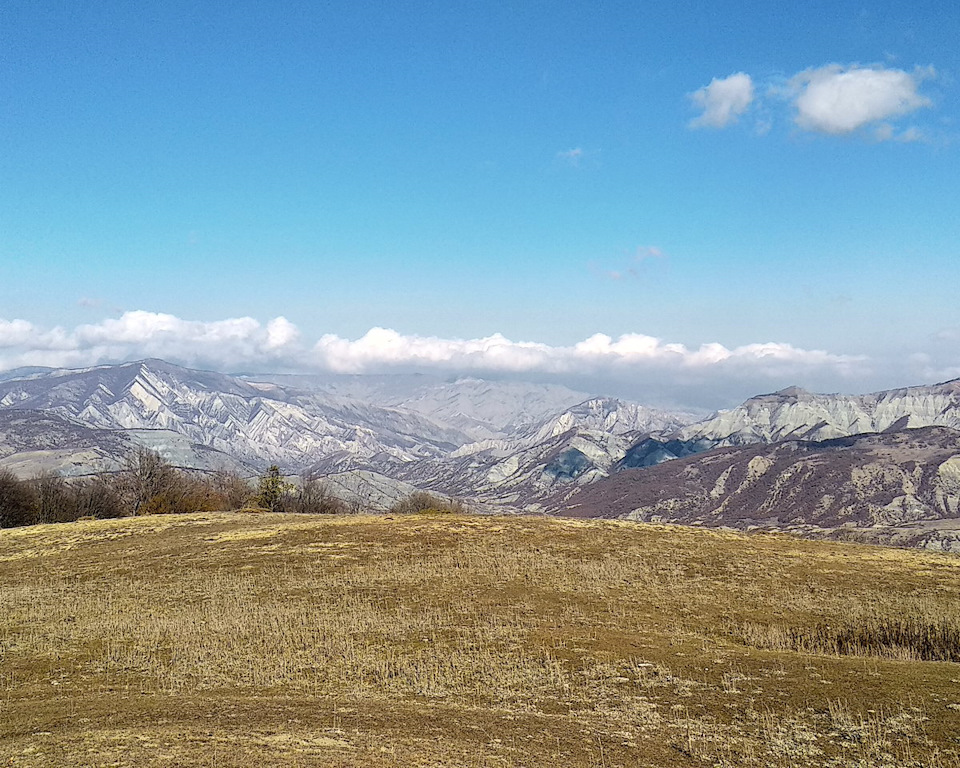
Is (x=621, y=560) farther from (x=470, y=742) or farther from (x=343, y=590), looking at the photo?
(x=470, y=742)

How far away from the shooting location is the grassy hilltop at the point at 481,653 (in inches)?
715

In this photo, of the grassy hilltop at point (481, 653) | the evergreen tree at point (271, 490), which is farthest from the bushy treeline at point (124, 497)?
the grassy hilltop at point (481, 653)

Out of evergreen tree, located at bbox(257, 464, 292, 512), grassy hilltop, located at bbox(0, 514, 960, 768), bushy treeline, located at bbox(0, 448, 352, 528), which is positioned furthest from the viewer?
evergreen tree, located at bbox(257, 464, 292, 512)

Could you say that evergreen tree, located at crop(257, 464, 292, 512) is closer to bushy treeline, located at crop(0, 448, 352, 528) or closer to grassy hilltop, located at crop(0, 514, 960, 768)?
bushy treeline, located at crop(0, 448, 352, 528)

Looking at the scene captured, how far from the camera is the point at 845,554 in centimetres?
4775

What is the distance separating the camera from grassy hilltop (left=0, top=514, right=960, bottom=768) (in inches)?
715

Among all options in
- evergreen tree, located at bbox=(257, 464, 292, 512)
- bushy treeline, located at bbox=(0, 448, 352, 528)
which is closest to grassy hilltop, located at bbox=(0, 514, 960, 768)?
bushy treeline, located at bbox=(0, 448, 352, 528)

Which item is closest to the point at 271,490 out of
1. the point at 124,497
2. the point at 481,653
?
the point at 124,497

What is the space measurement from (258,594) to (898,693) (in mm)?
30492

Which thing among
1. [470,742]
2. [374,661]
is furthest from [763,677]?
[374,661]

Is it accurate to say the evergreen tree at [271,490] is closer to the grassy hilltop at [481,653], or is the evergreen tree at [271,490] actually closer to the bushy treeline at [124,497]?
the bushy treeline at [124,497]

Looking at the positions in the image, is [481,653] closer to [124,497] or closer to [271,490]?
[271,490]

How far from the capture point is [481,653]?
2734cm

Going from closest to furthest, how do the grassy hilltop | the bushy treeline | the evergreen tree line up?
1. the grassy hilltop
2. the bushy treeline
3. the evergreen tree
